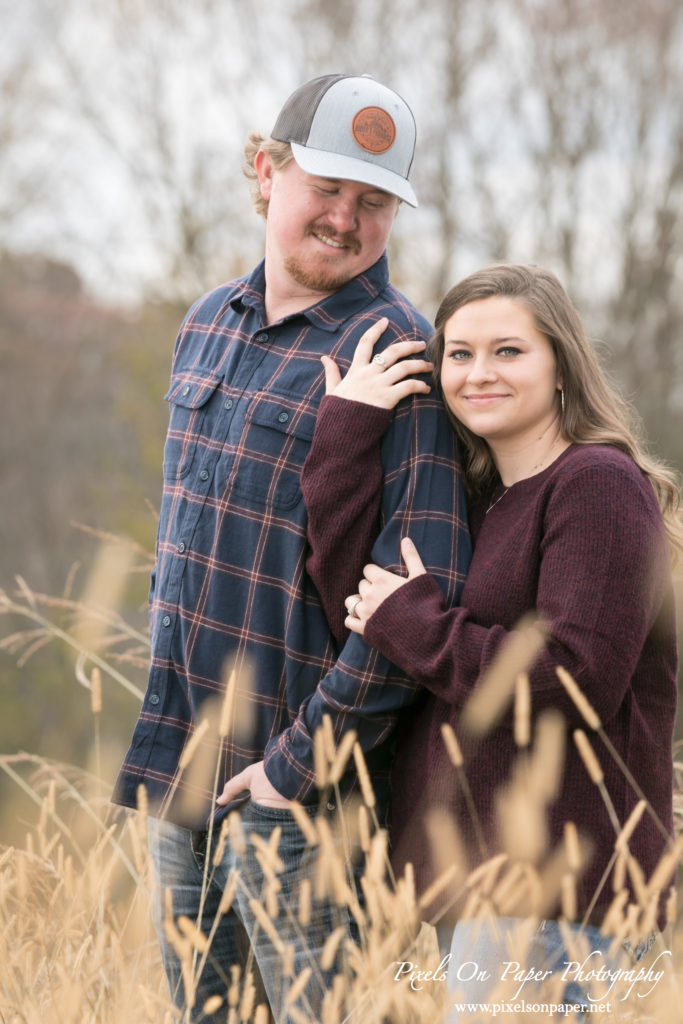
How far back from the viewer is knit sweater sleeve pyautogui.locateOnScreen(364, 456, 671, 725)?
1842 mm

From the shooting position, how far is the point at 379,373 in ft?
7.14

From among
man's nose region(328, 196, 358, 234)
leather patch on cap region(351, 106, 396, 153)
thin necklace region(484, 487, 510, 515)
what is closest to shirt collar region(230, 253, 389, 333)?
man's nose region(328, 196, 358, 234)

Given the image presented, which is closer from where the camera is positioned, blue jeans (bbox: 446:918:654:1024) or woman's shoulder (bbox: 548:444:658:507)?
blue jeans (bbox: 446:918:654:1024)

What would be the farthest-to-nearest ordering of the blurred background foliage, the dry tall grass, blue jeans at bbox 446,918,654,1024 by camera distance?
the blurred background foliage, blue jeans at bbox 446,918,654,1024, the dry tall grass

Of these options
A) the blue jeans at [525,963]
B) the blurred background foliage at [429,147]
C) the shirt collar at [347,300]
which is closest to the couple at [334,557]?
the shirt collar at [347,300]

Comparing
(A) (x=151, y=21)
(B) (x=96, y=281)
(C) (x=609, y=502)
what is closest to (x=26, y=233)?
(B) (x=96, y=281)

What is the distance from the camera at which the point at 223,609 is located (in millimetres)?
2271

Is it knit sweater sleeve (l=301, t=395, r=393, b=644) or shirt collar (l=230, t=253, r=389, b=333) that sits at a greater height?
shirt collar (l=230, t=253, r=389, b=333)

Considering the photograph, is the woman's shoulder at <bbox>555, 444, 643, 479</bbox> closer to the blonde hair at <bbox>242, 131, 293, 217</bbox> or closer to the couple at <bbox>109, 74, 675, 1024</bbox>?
the couple at <bbox>109, 74, 675, 1024</bbox>

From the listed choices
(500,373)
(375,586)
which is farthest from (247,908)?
(500,373)

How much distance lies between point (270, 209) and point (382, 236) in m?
0.27

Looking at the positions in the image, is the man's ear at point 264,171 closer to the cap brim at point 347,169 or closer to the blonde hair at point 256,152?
the blonde hair at point 256,152

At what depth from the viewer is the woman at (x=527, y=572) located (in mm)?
1857

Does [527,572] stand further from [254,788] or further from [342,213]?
[342,213]
